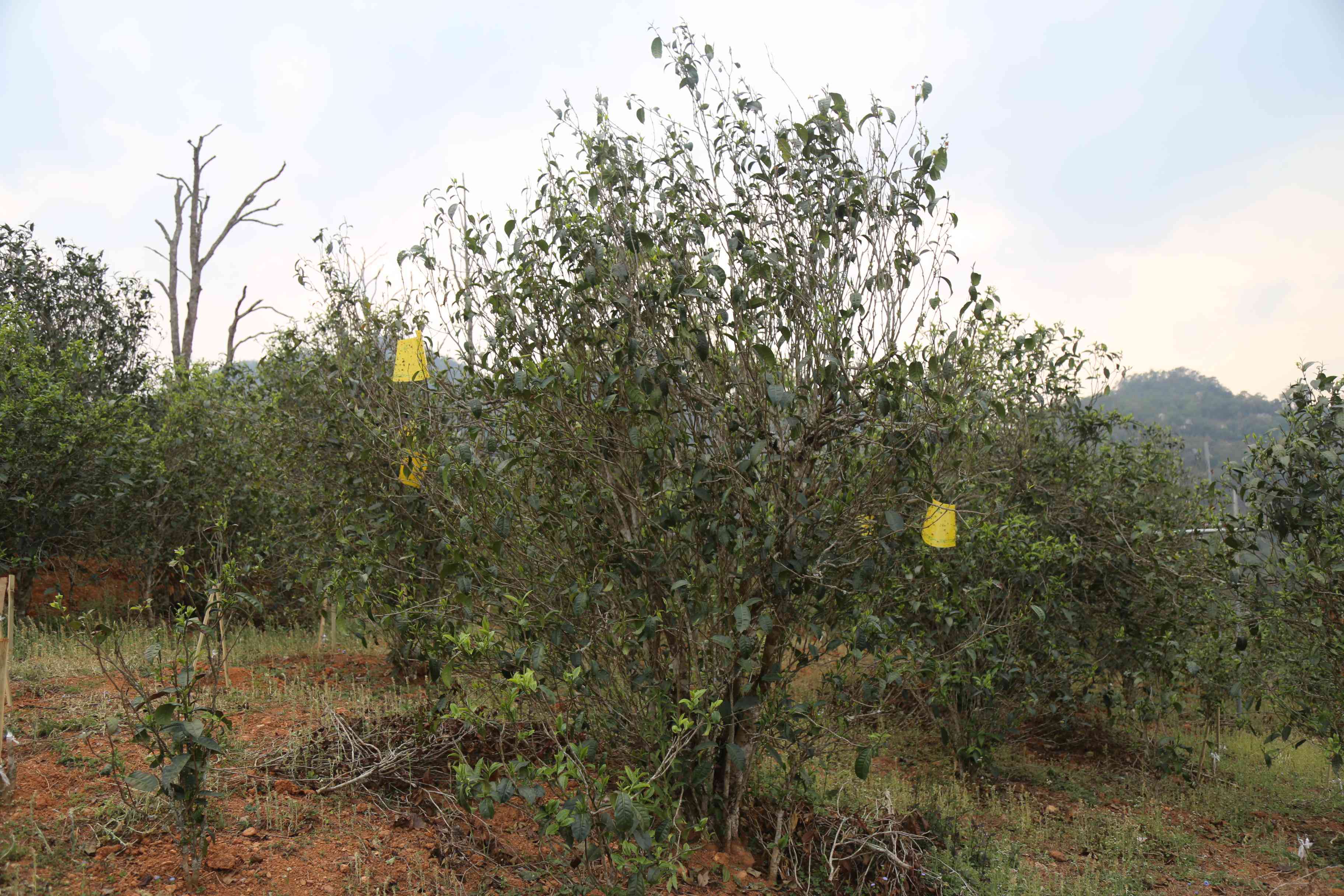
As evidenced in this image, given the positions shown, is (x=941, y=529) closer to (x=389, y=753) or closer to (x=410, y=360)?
(x=410, y=360)

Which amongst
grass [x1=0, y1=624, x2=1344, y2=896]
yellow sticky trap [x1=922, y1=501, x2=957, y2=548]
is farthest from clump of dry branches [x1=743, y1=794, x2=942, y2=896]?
yellow sticky trap [x1=922, y1=501, x2=957, y2=548]

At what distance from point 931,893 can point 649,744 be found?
134cm

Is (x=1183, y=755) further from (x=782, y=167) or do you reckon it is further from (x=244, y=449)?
(x=244, y=449)

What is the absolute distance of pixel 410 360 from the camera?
3645 millimetres

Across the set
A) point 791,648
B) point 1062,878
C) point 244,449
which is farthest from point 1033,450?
point 244,449

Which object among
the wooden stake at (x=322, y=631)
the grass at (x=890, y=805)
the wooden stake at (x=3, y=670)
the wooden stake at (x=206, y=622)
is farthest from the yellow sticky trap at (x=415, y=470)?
the wooden stake at (x=322, y=631)

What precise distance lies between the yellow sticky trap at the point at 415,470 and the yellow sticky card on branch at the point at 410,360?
0.32 m

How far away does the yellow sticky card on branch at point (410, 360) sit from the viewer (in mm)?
3566

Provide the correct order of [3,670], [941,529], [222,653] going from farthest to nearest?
[222,653] < [941,529] < [3,670]

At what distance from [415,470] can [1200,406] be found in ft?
96.6

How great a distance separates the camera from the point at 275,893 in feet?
Answer: 9.11

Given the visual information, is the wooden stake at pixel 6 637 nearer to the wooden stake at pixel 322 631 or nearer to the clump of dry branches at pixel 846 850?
the wooden stake at pixel 322 631

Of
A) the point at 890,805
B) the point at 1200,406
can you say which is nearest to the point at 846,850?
the point at 890,805

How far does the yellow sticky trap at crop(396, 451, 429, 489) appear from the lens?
3543 millimetres
